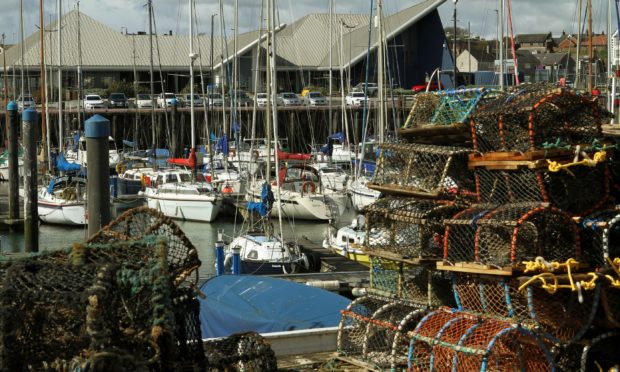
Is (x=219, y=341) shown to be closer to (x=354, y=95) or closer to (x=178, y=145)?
(x=178, y=145)

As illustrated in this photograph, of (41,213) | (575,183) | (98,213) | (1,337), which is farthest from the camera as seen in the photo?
(41,213)

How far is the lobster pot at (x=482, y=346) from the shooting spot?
6.09 metres

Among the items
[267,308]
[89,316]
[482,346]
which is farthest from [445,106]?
[89,316]

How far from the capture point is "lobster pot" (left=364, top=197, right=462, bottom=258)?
7.02 metres

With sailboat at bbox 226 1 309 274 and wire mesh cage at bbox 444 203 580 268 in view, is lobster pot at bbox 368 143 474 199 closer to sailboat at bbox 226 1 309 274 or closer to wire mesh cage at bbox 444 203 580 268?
wire mesh cage at bbox 444 203 580 268

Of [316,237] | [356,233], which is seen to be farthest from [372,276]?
[316,237]

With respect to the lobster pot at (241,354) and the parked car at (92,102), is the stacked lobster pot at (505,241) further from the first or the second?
the parked car at (92,102)

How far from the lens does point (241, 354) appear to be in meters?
6.58

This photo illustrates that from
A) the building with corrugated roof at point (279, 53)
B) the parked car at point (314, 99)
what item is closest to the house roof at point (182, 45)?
the building with corrugated roof at point (279, 53)

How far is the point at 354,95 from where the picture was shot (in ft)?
161

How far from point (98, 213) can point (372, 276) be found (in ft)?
11.5

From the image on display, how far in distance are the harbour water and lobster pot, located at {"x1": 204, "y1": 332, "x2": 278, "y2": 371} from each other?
51.0 ft

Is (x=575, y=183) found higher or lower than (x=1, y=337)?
higher

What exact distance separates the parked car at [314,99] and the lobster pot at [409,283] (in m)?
40.3
